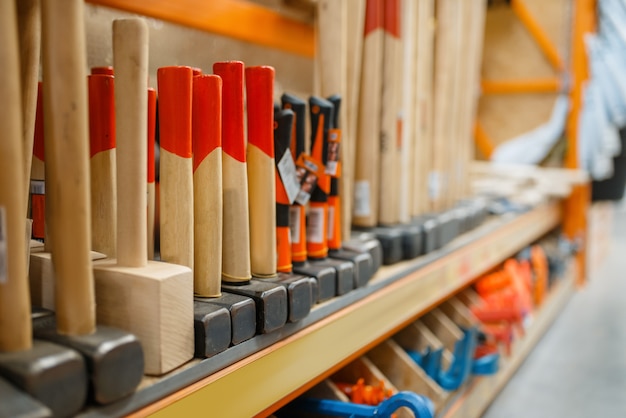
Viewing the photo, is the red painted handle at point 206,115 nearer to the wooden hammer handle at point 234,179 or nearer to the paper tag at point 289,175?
the wooden hammer handle at point 234,179

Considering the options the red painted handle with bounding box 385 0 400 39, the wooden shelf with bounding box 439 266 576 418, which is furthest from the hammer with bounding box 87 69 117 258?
the wooden shelf with bounding box 439 266 576 418

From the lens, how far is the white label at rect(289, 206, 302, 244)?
47.4 inches

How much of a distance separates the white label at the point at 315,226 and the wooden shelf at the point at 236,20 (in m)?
0.51

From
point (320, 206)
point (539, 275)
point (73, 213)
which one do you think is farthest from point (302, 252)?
point (539, 275)

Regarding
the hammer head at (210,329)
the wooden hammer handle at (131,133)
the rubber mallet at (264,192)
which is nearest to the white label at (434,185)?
the rubber mallet at (264,192)

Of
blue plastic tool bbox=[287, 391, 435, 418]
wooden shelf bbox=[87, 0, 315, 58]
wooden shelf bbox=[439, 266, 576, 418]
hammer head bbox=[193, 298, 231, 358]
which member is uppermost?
wooden shelf bbox=[87, 0, 315, 58]

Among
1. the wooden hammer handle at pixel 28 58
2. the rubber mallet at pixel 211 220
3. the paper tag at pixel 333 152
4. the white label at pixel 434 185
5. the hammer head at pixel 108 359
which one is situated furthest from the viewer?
the white label at pixel 434 185

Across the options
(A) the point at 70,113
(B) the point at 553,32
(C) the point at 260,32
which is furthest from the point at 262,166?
(B) the point at 553,32

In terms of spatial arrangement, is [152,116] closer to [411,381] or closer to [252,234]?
[252,234]

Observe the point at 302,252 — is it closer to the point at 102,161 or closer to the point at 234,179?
the point at 234,179

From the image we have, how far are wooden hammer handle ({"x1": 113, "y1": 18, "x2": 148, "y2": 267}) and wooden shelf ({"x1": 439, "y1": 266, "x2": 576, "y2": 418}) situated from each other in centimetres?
108

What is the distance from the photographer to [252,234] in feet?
3.56

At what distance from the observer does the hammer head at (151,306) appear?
78 centimetres

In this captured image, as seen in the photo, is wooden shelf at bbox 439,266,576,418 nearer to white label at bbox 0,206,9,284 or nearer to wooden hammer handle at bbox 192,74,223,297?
wooden hammer handle at bbox 192,74,223,297
